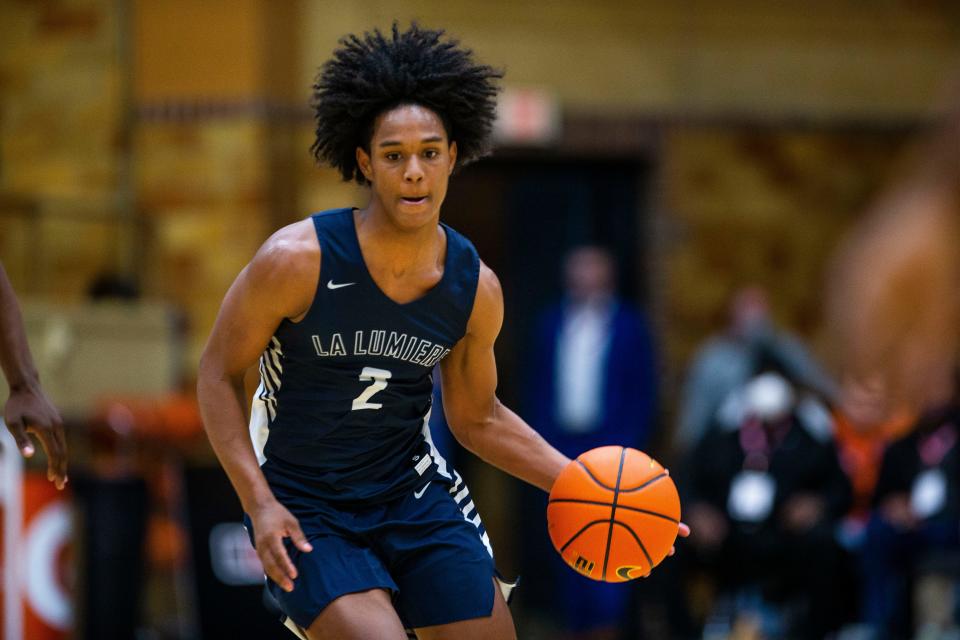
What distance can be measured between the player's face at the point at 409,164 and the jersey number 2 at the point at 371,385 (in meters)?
0.44

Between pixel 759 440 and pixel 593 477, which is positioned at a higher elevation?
pixel 593 477

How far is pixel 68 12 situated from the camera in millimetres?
10734

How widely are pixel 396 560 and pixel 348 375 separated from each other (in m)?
0.58

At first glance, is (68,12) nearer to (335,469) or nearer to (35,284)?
(35,284)

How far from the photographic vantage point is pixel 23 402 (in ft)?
16.0

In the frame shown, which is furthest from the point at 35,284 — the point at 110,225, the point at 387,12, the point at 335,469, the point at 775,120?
the point at 335,469

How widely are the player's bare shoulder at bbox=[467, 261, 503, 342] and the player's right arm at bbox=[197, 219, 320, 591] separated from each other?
1.78 feet

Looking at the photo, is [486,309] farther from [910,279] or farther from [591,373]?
[591,373]

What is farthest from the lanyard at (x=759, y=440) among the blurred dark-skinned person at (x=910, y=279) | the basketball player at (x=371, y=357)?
the blurred dark-skinned person at (x=910, y=279)

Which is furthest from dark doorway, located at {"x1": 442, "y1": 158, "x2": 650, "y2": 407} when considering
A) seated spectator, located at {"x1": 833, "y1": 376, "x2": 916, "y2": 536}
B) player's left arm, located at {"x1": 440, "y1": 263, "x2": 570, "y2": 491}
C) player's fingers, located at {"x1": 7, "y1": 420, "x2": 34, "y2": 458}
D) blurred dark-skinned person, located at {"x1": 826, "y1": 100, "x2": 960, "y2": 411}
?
blurred dark-skinned person, located at {"x1": 826, "y1": 100, "x2": 960, "y2": 411}

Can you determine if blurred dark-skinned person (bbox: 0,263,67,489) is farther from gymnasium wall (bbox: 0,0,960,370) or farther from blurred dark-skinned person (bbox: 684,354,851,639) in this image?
gymnasium wall (bbox: 0,0,960,370)

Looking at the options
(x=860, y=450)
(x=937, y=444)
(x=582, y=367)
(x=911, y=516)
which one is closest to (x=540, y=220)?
(x=582, y=367)

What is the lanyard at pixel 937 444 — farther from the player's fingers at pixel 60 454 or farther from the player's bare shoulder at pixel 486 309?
the player's fingers at pixel 60 454

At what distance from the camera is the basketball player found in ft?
14.6
